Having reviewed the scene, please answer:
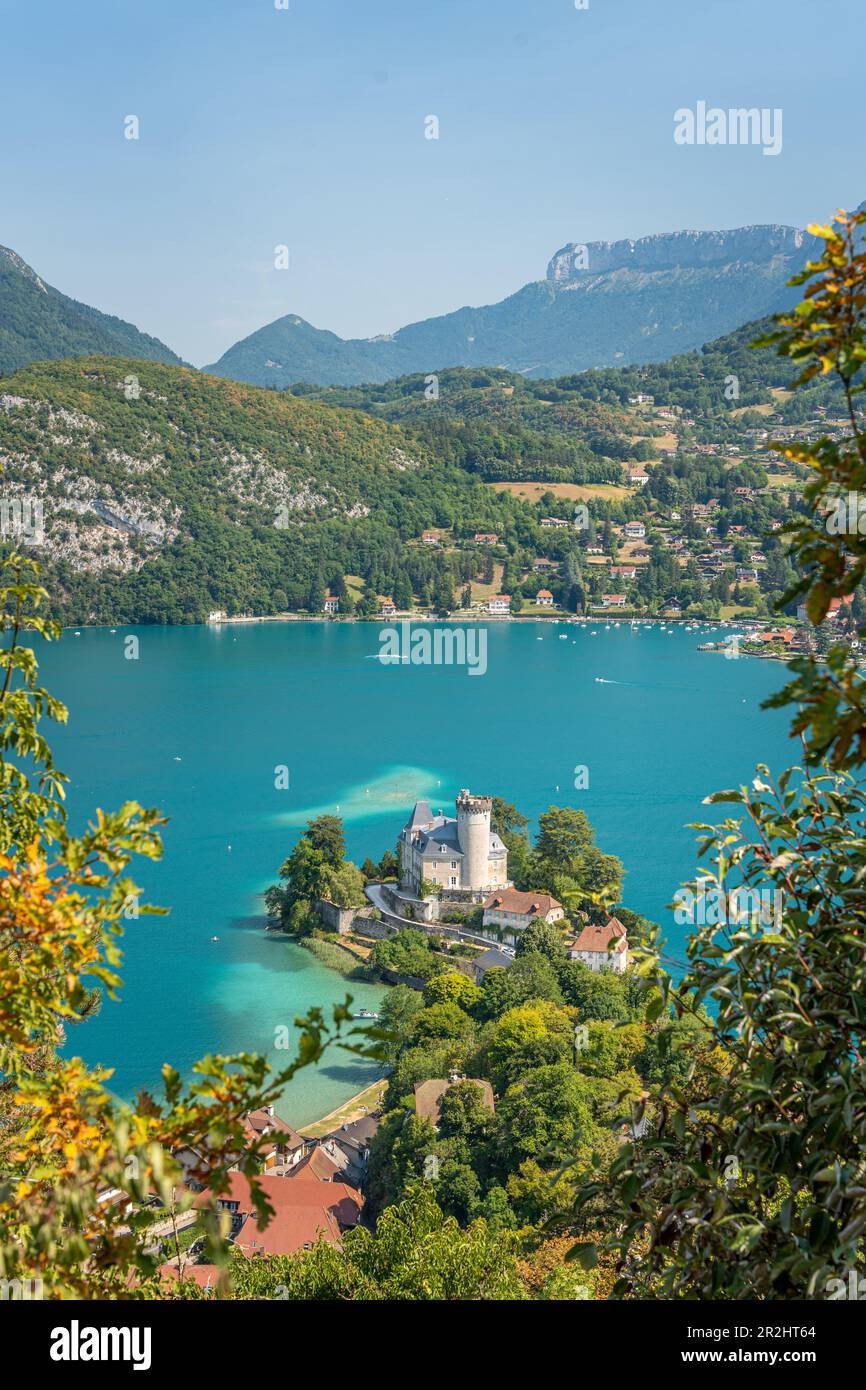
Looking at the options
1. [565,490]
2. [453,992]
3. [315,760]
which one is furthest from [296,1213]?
[565,490]

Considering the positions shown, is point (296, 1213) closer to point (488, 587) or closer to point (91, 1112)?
point (91, 1112)

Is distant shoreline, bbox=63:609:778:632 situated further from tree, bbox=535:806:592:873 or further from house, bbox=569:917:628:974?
house, bbox=569:917:628:974

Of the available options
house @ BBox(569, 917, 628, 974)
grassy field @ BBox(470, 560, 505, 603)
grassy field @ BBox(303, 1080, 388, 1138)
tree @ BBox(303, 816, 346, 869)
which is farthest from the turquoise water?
grassy field @ BBox(470, 560, 505, 603)

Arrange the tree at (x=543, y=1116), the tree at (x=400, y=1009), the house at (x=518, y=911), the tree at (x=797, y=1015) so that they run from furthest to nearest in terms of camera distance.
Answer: the house at (x=518, y=911) → the tree at (x=400, y=1009) → the tree at (x=543, y=1116) → the tree at (x=797, y=1015)

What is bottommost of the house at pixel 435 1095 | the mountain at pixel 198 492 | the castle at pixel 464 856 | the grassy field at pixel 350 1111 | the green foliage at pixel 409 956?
the grassy field at pixel 350 1111

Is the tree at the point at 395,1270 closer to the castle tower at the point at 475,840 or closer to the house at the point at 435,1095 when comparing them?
the house at the point at 435,1095

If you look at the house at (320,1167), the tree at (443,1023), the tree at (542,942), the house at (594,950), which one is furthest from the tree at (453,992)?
the house at (320,1167)

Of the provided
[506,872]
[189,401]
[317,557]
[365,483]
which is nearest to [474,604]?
[317,557]
